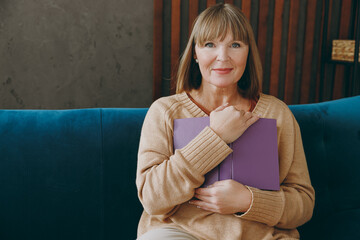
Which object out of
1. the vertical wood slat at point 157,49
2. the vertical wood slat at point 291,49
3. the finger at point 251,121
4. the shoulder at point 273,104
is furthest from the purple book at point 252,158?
the vertical wood slat at point 291,49

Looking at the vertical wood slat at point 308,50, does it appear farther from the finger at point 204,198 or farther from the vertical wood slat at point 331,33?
the finger at point 204,198

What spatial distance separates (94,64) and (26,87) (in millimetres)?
380

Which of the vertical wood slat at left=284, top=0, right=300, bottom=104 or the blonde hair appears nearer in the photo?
the blonde hair

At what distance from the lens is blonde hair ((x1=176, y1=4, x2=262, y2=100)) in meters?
1.12

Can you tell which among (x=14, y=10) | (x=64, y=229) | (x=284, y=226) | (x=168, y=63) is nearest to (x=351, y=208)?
(x=284, y=226)

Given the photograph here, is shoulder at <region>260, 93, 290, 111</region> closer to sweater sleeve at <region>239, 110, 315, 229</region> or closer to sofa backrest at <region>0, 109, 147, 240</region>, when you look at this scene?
sweater sleeve at <region>239, 110, 315, 229</region>

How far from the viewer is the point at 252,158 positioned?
3.43ft

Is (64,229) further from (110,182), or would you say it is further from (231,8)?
(231,8)

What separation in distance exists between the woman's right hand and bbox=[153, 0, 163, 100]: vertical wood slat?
3.62ft

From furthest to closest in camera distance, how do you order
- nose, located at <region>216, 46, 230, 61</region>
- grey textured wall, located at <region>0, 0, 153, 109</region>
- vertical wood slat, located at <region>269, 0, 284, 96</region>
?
vertical wood slat, located at <region>269, 0, 284, 96</region> → grey textured wall, located at <region>0, 0, 153, 109</region> → nose, located at <region>216, 46, 230, 61</region>

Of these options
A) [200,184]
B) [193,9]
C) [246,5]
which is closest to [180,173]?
[200,184]

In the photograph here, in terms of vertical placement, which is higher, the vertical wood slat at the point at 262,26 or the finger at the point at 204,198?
the vertical wood slat at the point at 262,26

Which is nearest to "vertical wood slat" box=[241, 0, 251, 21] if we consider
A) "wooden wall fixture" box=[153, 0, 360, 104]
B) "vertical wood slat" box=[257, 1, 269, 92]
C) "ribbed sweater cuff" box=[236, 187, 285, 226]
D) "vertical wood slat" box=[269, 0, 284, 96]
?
"wooden wall fixture" box=[153, 0, 360, 104]

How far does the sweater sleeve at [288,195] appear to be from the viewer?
1009mm
